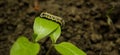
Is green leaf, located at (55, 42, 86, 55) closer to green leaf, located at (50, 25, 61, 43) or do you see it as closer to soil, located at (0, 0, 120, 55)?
green leaf, located at (50, 25, 61, 43)

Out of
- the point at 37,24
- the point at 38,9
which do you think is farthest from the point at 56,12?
the point at 37,24

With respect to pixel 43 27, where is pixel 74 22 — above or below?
below

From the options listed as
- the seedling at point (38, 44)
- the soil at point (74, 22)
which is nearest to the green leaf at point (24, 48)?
the seedling at point (38, 44)

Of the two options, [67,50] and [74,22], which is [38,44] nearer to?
[67,50]

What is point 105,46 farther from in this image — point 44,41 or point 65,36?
point 44,41

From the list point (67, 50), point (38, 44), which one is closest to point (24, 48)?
point (38, 44)

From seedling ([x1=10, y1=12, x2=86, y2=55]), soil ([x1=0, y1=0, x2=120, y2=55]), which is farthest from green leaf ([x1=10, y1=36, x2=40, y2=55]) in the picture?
soil ([x1=0, y1=0, x2=120, y2=55])
